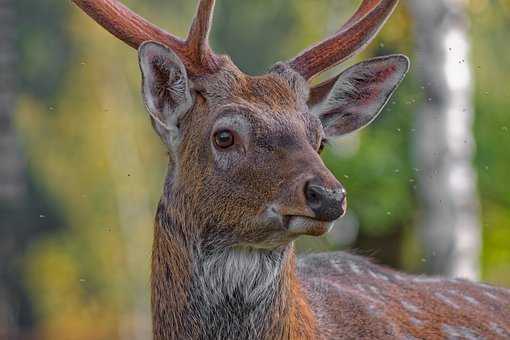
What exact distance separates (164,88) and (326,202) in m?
1.26

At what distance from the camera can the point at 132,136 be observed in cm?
4722

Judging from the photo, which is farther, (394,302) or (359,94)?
(394,302)

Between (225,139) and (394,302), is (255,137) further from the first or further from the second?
(394,302)

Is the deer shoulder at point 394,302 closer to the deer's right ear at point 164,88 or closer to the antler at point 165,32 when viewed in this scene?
the deer's right ear at point 164,88

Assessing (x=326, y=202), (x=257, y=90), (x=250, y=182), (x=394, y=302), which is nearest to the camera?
(x=326, y=202)

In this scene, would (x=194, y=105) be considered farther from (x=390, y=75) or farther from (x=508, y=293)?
(x=508, y=293)

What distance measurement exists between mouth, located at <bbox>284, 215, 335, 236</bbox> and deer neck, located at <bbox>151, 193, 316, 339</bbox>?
14.2 inches

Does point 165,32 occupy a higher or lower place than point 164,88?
higher

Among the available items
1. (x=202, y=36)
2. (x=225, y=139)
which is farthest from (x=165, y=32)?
(x=225, y=139)

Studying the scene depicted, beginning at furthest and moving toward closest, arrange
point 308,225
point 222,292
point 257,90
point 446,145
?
point 446,145
point 257,90
point 222,292
point 308,225

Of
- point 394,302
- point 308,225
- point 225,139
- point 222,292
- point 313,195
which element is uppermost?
point 225,139

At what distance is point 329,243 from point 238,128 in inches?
469

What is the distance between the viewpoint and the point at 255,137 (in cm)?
662

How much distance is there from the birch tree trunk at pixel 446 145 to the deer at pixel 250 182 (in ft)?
22.1
